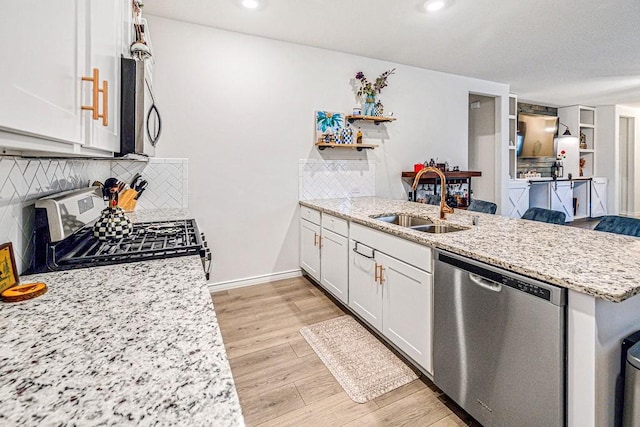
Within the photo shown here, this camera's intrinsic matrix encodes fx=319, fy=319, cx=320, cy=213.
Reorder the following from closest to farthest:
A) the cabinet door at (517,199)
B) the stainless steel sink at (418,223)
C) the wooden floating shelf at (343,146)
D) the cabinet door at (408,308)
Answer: the cabinet door at (408,308) < the stainless steel sink at (418,223) < the wooden floating shelf at (343,146) < the cabinet door at (517,199)

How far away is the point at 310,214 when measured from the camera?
3.32m

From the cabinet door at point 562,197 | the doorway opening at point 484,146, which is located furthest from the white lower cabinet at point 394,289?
the cabinet door at point 562,197

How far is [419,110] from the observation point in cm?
429

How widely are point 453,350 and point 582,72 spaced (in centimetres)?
509

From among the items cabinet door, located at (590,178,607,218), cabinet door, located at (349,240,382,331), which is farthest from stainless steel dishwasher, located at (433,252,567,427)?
cabinet door, located at (590,178,607,218)

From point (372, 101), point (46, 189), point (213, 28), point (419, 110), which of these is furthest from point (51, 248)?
point (419, 110)

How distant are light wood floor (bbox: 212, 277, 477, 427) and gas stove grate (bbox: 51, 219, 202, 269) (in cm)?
91

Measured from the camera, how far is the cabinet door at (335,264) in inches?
104

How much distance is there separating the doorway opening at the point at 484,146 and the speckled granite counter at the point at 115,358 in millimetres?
5128

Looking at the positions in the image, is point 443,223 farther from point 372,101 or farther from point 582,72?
point 582,72

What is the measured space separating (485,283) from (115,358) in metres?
1.35

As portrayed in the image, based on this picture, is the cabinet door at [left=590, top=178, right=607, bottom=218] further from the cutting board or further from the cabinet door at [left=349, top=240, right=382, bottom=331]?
the cutting board

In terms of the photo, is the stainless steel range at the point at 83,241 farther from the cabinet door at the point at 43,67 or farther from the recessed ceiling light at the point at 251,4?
the recessed ceiling light at the point at 251,4

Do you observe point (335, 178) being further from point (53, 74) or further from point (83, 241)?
point (53, 74)
